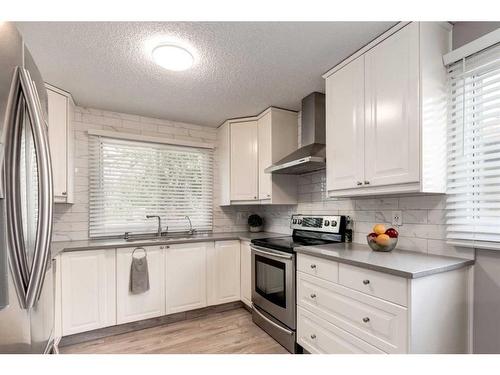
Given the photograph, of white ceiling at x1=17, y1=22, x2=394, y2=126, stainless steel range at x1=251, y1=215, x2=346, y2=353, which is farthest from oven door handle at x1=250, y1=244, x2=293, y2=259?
white ceiling at x1=17, y1=22, x2=394, y2=126

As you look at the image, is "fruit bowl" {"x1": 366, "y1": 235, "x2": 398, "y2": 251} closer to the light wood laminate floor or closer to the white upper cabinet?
the white upper cabinet

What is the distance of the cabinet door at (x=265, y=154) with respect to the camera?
115 inches

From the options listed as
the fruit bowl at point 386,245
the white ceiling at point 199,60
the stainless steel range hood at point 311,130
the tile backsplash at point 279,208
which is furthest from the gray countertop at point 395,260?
the white ceiling at point 199,60

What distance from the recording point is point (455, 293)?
1.47 m

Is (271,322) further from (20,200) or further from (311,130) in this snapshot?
(20,200)

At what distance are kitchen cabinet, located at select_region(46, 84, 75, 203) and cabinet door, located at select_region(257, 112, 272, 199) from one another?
196 cm

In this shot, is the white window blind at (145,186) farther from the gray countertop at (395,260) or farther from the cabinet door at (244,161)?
the gray countertop at (395,260)

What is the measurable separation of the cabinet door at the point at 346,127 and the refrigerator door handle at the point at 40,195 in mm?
1770

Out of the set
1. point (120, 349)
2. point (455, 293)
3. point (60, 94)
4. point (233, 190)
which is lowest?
point (120, 349)

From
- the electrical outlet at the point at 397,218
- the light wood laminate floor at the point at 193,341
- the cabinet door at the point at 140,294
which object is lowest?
the light wood laminate floor at the point at 193,341

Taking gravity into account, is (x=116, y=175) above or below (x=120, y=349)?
above

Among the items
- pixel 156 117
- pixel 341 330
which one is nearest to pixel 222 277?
pixel 341 330
